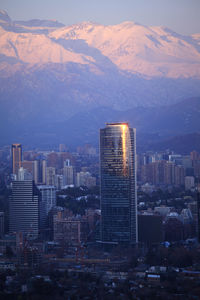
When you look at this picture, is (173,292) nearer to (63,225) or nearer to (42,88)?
(63,225)

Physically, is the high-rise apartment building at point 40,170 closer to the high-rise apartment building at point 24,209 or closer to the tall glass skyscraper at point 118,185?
the high-rise apartment building at point 24,209

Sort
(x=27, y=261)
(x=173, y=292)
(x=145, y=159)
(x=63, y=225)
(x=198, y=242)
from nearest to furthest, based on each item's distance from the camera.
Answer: (x=173, y=292) → (x=27, y=261) → (x=198, y=242) → (x=63, y=225) → (x=145, y=159)

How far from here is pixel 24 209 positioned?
1170cm

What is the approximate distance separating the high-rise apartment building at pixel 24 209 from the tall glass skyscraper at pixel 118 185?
4.06ft

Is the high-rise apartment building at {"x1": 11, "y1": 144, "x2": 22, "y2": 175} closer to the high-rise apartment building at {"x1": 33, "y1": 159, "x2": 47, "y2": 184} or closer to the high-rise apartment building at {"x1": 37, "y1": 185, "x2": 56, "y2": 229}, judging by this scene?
the high-rise apartment building at {"x1": 33, "y1": 159, "x2": 47, "y2": 184}


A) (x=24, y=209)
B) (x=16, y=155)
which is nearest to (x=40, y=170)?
(x=16, y=155)

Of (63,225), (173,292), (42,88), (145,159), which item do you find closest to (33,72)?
(42,88)

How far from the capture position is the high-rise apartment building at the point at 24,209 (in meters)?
11.5

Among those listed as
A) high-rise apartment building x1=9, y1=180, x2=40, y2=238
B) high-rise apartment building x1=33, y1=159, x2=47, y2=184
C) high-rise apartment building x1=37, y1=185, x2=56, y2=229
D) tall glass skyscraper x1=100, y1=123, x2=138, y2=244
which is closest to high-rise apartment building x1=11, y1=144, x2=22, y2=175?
high-rise apartment building x1=33, y1=159, x2=47, y2=184

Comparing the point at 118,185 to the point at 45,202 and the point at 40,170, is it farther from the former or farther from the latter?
the point at 40,170

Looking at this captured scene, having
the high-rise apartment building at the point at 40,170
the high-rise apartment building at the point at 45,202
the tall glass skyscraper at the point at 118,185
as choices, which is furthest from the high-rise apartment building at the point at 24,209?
the high-rise apartment building at the point at 40,170

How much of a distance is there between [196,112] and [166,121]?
2.68 ft

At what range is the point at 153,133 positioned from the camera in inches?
642

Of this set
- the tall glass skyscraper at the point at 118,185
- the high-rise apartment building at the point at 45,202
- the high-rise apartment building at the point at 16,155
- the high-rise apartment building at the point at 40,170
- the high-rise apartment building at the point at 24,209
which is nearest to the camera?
the tall glass skyscraper at the point at 118,185
